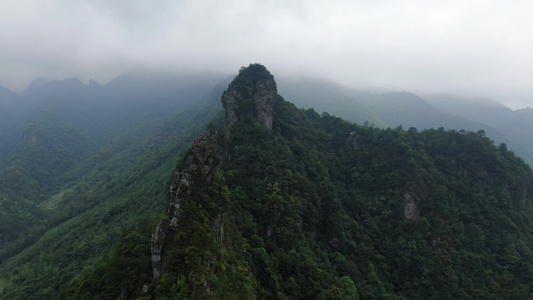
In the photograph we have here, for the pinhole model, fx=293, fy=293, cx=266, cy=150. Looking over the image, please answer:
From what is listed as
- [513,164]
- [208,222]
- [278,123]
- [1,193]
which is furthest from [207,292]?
[1,193]

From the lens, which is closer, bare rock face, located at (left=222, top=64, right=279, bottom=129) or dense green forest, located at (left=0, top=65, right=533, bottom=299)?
dense green forest, located at (left=0, top=65, right=533, bottom=299)

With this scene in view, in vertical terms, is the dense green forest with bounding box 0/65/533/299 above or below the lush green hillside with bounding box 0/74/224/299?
above

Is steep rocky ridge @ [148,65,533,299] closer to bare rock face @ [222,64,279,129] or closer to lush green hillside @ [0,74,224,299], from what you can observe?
bare rock face @ [222,64,279,129]

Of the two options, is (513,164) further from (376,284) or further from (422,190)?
(376,284)

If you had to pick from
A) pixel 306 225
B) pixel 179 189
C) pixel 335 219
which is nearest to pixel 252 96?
pixel 306 225

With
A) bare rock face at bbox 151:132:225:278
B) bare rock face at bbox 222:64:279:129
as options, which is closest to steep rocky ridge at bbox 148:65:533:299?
bare rock face at bbox 151:132:225:278

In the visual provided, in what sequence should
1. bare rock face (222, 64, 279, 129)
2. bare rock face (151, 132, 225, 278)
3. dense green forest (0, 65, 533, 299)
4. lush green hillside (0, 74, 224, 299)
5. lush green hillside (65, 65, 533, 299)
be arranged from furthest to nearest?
bare rock face (222, 64, 279, 129) → lush green hillside (0, 74, 224, 299) → dense green forest (0, 65, 533, 299) → lush green hillside (65, 65, 533, 299) → bare rock face (151, 132, 225, 278)

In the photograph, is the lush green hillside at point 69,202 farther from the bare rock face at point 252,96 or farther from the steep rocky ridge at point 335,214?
the bare rock face at point 252,96
